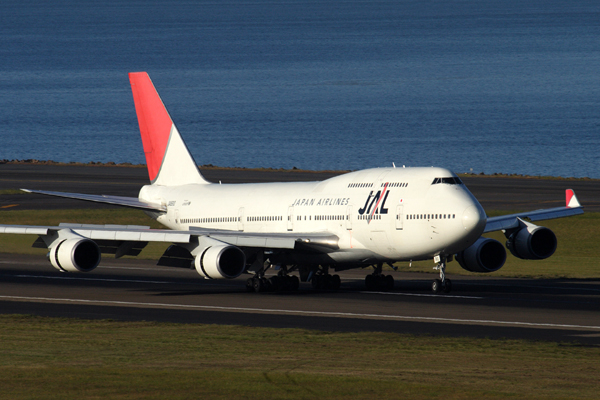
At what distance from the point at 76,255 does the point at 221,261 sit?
6.85 metres

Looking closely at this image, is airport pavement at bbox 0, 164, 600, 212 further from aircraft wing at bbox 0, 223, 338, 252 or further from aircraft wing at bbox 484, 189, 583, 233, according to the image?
Result: aircraft wing at bbox 0, 223, 338, 252

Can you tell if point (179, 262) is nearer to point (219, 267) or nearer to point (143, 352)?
point (219, 267)

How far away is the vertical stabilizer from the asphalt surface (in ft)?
19.0

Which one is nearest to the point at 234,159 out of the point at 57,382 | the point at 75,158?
the point at 75,158

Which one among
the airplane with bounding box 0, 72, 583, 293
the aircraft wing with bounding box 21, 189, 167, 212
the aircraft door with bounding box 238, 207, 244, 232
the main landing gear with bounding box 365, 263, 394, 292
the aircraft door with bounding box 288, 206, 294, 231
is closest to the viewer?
the airplane with bounding box 0, 72, 583, 293

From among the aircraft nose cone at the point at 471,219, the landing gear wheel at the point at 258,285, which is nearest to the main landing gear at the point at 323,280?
the landing gear wheel at the point at 258,285

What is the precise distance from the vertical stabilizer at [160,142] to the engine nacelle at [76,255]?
14.2 metres

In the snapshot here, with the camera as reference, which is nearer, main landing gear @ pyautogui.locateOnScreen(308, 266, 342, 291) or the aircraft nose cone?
the aircraft nose cone

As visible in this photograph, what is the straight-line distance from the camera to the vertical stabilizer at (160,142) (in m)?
56.4

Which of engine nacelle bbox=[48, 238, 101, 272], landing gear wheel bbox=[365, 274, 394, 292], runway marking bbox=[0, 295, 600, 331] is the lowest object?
runway marking bbox=[0, 295, 600, 331]

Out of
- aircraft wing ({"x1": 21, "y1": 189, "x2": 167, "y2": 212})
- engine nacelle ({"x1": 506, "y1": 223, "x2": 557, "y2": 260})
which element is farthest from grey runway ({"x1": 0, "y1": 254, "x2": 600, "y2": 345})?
aircraft wing ({"x1": 21, "y1": 189, "x2": 167, "y2": 212})

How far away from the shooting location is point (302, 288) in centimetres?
4728

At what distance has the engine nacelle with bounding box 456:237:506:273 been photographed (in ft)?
148

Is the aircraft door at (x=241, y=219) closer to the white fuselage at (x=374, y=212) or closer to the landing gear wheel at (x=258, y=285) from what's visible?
the white fuselage at (x=374, y=212)
